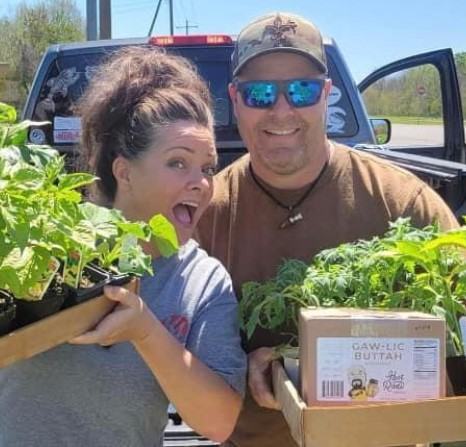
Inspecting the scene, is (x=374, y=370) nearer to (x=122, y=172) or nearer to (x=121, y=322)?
(x=121, y=322)

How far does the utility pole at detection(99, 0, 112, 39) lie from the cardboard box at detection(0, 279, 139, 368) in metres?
17.0

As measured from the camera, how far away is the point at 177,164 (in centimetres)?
205

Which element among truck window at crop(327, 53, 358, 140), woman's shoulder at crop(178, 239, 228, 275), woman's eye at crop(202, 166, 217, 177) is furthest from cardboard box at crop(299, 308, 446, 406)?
truck window at crop(327, 53, 358, 140)

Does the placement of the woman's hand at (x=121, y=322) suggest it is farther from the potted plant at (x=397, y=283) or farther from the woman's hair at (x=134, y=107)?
the woman's hair at (x=134, y=107)

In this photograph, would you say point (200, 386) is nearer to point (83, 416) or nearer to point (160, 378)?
point (160, 378)

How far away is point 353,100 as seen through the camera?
4.92 m

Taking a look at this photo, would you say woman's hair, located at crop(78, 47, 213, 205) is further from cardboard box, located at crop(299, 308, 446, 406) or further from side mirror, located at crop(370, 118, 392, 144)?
side mirror, located at crop(370, 118, 392, 144)

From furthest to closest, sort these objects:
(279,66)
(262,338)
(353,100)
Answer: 1. (353,100)
2. (279,66)
3. (262,338)

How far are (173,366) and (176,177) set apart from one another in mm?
480

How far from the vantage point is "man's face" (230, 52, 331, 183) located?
251 centimetres

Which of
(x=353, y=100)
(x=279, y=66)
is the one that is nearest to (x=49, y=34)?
(x=353, y=100)

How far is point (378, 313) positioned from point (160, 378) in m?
0.51

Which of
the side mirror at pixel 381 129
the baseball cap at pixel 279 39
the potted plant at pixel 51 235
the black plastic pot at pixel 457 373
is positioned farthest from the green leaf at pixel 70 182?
the side mirror at pixel 381 129

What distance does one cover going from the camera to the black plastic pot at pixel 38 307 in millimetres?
1559
